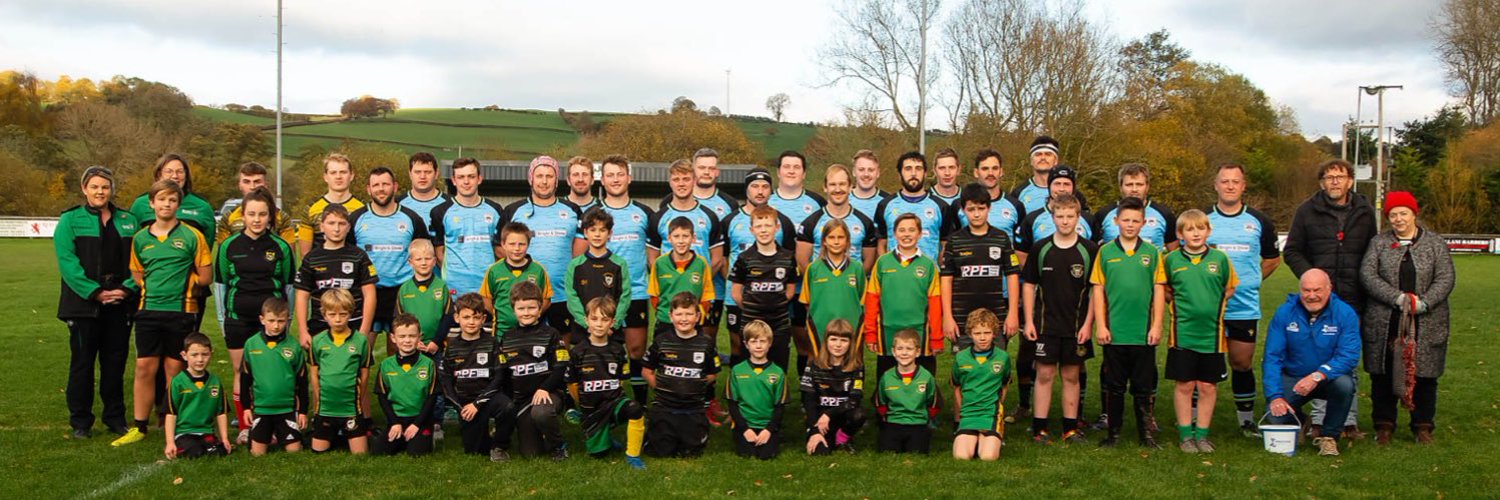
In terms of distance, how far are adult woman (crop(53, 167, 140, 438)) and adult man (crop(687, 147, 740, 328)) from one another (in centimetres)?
354

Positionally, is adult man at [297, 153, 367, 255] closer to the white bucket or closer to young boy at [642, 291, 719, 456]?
young boy at [642, 291, 719, 456]

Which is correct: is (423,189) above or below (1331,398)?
above

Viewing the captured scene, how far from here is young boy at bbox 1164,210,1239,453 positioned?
19.4 feet

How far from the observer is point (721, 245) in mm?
7117

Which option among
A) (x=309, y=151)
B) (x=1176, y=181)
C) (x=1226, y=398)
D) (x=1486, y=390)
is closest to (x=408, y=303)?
(x=1226, y=398)

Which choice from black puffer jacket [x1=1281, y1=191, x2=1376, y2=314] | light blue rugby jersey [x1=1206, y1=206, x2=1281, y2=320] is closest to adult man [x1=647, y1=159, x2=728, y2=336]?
light blue rugby jersey [x1=1206, y1=206, x2=1281, y2=320]

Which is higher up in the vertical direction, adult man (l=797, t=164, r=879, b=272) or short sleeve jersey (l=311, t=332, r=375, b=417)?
adult man (l=797, t=164, r=879, b=272)

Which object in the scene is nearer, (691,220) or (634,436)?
(634,436)

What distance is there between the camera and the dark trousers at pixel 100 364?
633 cm

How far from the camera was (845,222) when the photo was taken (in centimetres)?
677

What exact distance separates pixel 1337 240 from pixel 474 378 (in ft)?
18.1

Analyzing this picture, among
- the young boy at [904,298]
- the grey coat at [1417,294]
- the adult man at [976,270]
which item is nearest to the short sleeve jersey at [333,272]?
the young boy at [904,298]

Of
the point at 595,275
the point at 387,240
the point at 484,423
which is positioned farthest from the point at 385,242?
the point at 484,423

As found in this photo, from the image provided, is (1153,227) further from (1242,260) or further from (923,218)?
(923,218)
